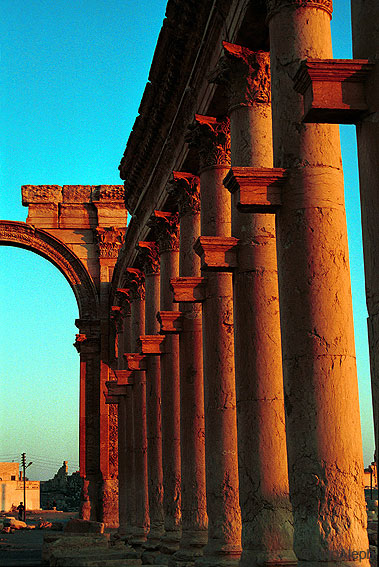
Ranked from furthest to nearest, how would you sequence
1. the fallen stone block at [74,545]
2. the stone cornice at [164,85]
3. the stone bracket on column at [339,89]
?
the fallen stone block at [74,545] < the stone cornice at [164,85] < the stone bracket on column at [339,89]

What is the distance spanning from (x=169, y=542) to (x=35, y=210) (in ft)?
71.6

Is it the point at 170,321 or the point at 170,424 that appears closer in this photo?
the point at 170,321

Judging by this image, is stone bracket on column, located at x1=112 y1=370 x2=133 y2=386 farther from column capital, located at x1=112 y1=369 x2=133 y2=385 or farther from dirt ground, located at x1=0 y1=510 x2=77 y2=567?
dirt ground, located at x1=0 y1=510 x2=77 y2=567

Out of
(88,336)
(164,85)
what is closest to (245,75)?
(164,85)

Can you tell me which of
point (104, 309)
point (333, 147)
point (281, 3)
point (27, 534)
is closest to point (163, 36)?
point (281, 3)

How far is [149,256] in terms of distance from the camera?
23.2m

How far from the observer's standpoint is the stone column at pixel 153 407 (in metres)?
20.8

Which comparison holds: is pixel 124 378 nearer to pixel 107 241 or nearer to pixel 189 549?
pixel 189 549

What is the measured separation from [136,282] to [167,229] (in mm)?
6037

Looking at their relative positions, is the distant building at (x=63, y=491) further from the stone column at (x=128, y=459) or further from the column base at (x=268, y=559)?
the column base at (x=268, y=559)

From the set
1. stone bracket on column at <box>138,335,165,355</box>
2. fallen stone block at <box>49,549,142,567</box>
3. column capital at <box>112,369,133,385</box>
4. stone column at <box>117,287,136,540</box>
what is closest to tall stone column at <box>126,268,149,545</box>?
column capital at <box>112,369,133,385</box>

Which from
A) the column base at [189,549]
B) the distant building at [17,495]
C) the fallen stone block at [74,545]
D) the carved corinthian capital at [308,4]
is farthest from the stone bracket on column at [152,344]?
the distant building at [17,495]

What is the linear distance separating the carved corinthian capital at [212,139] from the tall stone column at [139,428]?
9.85 metres

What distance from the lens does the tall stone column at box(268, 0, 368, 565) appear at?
812cm
